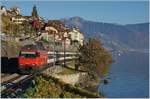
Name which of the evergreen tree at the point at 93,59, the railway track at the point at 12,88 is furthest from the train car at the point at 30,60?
the evergreen tree at the point at 93,59

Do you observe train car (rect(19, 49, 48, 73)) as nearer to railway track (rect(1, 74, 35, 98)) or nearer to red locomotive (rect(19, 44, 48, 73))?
red locomotive (rect(19, 44, 48, 73))

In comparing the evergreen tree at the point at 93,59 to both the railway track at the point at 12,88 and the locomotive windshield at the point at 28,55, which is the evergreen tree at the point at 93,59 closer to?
the locomotive windshield at the point at 28,55

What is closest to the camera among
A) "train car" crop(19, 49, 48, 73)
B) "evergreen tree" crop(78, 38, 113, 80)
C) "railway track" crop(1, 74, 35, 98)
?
"railway track" crop(1, 74, 35, 98)

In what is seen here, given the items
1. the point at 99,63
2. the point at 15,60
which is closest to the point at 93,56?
the point at 99,63

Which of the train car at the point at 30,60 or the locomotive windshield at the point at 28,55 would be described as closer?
the train car at the point at 30,60

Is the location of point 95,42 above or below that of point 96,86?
above

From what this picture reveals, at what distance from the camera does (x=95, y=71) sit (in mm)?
83562

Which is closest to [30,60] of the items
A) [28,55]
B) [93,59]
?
[28,55]

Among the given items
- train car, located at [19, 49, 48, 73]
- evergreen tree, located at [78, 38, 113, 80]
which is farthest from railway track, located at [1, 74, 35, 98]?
evergreen tree, located at [78, 38, 113, 80]

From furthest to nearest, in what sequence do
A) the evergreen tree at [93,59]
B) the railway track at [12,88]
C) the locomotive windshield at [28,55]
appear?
1. the evergreen tree at [93,59]
2. the locomotive windshield at [28,55]
3. the railway track at [12,88]

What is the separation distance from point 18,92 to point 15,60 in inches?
779

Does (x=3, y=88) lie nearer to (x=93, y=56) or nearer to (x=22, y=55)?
(x=22, y=55)

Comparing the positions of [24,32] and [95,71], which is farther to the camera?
[24,32]

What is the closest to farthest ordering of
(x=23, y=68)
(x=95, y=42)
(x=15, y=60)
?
(x=23, y=68), (x=15, y=60), (x=95, y=42)
